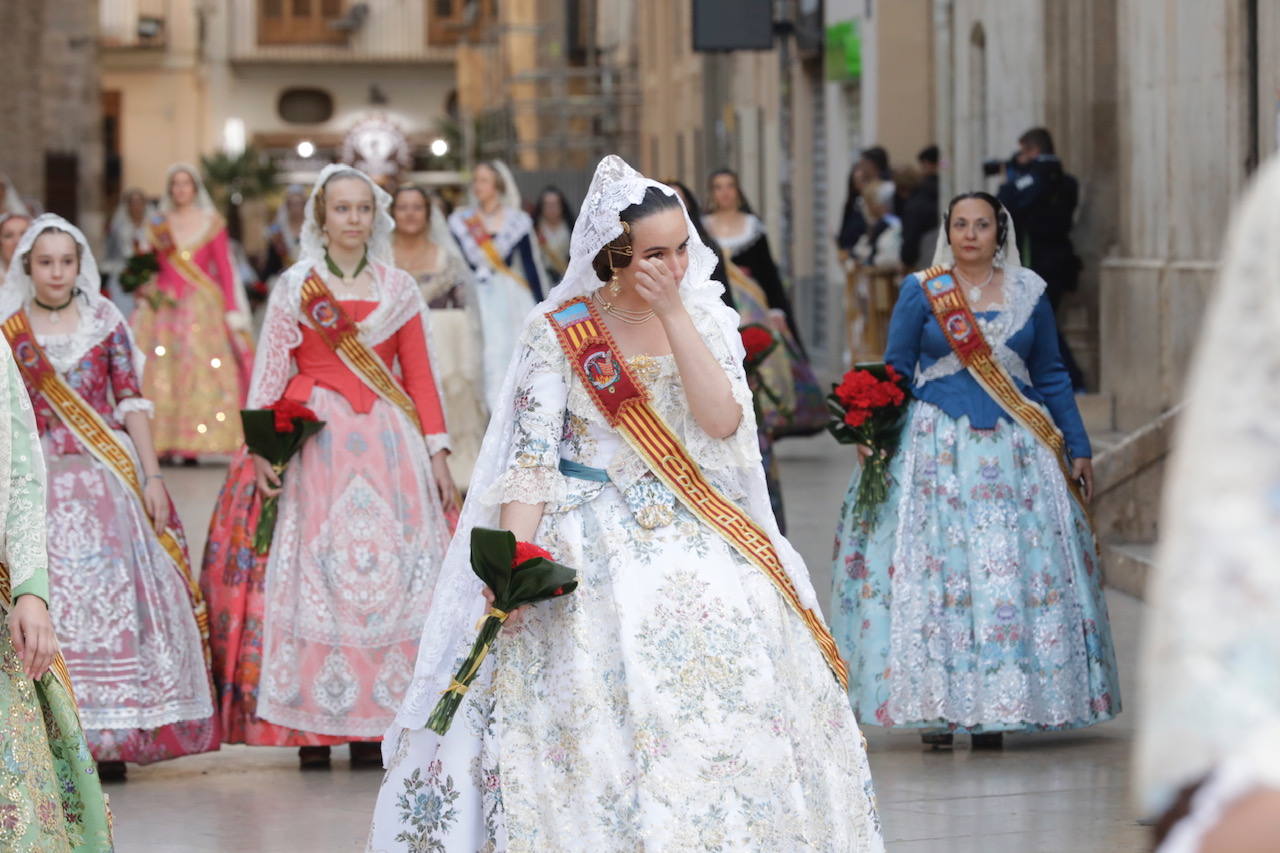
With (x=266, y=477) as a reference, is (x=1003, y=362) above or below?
above

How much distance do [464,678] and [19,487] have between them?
906mm

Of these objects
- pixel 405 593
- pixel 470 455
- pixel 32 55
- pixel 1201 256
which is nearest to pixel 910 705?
pixel 405 593

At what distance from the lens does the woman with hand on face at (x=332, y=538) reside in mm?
7273

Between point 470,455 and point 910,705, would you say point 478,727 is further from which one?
point 470,455

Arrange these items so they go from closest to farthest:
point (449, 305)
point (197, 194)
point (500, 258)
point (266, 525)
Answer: point (266, 525)
point (449, 305)
point (500, 258)
point (197, 194)

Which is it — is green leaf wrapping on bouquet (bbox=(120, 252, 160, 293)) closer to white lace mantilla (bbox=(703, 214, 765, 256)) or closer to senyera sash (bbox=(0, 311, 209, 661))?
white lace mantilla (bbox=(703, 214, 765, 256))

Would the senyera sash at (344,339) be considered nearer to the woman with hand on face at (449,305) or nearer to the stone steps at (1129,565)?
the woman with hand on face at (449,305)

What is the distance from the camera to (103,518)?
7.11 m

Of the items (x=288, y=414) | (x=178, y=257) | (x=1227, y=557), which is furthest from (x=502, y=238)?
(x=1227, y=557)

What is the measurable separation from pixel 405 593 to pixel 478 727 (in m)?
2.59

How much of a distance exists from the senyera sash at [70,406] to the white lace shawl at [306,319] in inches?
16.3

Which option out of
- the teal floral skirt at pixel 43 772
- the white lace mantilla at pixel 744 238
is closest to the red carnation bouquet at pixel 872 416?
the teal floral skirt at pixel 43 772

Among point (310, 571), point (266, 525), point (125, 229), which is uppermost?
point (125, 229)

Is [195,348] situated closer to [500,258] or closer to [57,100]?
[500,258]
